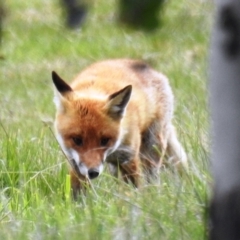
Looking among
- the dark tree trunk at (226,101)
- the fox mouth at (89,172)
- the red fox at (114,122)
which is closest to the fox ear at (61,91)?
the red fox at (114,122)

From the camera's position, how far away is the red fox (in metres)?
6.15

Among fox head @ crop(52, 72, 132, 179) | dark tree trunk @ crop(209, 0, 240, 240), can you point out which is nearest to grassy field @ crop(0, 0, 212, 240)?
dark tree trunk @ crop(209, 0, 240, 240)

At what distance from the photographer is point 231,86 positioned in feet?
7.16

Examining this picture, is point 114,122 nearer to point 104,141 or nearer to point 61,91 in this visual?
point 104,141

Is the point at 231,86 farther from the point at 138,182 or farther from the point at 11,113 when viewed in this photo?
the point at 11,113

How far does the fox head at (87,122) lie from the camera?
6.22m

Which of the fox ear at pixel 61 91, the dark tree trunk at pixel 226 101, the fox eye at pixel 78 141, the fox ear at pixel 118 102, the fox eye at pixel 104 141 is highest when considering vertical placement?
the dark tree trunk at pixel 226 101

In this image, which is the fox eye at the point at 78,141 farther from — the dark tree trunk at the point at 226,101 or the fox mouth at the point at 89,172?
the dark tree trunk at the point at 226,101

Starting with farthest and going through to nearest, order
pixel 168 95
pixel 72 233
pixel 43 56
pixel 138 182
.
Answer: pixel 43 56 < pixel 168 95 < pixel 138 182 < pixel 72 233

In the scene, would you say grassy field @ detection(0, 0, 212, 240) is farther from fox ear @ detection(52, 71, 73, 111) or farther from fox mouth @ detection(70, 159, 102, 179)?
fox ear @ detection(52, 71, 73, 111)

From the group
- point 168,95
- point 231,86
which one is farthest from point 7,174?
point 231,86

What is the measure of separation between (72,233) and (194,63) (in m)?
6.10

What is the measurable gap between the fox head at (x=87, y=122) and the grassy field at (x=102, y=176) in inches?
7.0

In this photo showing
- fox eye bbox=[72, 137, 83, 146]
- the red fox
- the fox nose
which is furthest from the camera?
fox eye bbox=[72, 137, 83, 146]
